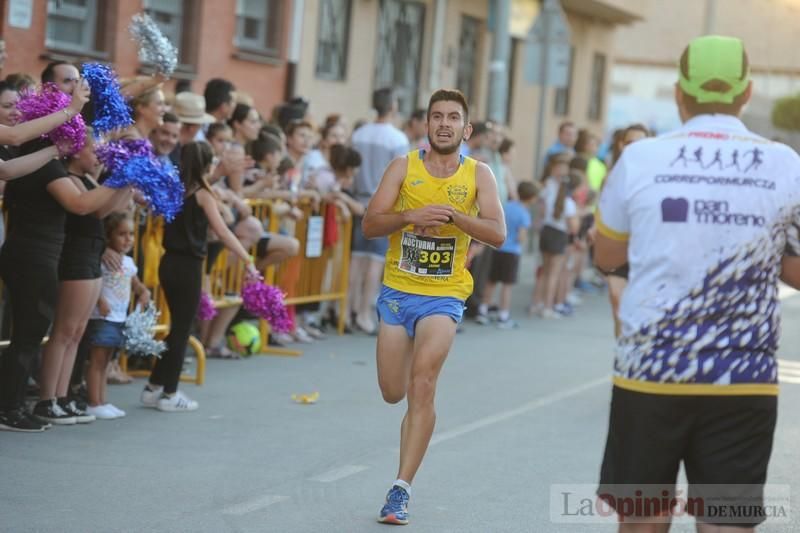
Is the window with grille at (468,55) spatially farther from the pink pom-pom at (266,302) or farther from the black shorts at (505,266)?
the pink pom-pom at (266,302)

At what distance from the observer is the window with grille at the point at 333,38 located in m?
21.6

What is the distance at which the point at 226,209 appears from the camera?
11.0 meters

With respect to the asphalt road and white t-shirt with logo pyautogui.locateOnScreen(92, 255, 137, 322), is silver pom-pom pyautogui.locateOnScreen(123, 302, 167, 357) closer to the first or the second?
white t-shirt with logo pyautogui.locateOnScreen(92, 255, 137, 322)

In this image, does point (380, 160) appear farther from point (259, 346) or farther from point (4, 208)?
point (4, 208)

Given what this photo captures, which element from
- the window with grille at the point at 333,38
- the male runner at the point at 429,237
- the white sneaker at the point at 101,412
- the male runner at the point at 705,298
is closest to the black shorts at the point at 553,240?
the window with grille at the point at 333,38

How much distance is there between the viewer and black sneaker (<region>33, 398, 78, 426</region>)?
29.0ft

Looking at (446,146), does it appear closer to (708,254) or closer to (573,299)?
(708,254)

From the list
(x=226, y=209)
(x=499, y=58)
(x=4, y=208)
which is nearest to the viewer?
(x=4, y=208)

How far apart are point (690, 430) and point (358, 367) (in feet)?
25.0

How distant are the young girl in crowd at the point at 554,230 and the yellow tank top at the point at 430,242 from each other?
9.47 m

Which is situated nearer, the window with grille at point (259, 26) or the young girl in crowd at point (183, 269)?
the young girl in crowd at point (183, 269)

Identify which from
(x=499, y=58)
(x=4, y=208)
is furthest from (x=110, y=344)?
(x=499, y=58)

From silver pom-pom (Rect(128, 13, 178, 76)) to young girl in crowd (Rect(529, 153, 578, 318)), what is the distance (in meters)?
7.98

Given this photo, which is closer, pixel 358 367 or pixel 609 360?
pixel 358 367
